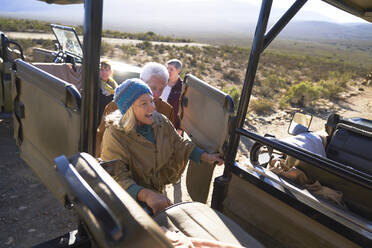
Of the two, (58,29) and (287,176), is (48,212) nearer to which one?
(287,176)

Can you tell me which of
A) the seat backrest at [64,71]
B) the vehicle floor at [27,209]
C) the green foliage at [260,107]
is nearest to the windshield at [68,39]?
the seat backrest at [64,71]

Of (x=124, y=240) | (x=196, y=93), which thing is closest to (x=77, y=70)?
(x=196, y=93)

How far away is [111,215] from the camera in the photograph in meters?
0.96

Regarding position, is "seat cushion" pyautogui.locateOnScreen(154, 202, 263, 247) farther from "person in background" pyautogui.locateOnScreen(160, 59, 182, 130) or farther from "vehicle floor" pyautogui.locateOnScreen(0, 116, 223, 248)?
"person in background" pyautogui.locateOnScreen(160, 59, 182, 130)

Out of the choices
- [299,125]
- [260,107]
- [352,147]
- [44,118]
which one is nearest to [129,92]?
[44,118]

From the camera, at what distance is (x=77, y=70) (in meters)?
5.24

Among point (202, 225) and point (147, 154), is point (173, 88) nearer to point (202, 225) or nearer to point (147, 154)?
point (147, 154)

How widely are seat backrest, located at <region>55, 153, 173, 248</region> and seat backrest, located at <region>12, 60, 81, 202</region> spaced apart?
71cm

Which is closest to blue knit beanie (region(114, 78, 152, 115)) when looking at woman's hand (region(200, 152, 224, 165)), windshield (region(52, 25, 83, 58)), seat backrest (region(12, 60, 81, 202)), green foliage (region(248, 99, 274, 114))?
seat backrest (region(12, 60, 81, 202))

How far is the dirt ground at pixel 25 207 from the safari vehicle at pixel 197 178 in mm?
1029

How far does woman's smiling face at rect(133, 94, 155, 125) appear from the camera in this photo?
2162mm

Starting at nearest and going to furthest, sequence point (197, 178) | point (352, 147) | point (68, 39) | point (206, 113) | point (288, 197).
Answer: point (288, 197), point (206, 113), point (197, 178), point (352, 147), point (68, 39)

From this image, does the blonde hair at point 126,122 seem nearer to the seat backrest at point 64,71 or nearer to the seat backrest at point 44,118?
the seat backrest at point 44,118

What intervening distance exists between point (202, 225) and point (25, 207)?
8.15ft
